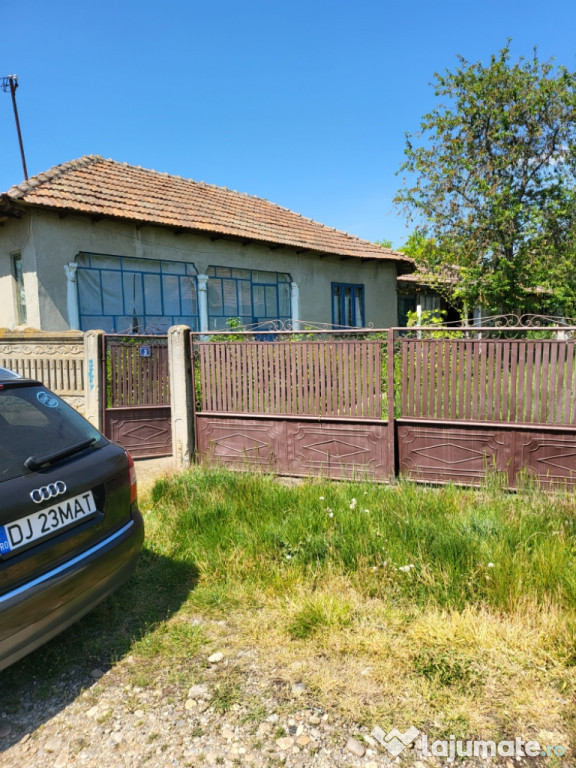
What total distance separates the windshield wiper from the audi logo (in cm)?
12

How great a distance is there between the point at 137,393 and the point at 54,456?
479 centimetres

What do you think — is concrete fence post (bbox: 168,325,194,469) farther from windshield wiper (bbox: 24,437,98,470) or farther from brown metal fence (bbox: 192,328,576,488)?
windshield wiper (bbox: 24,437,98,470)

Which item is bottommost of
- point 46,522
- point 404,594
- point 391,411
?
point 404,594

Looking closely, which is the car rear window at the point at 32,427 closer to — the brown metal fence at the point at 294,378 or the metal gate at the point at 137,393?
the brown metal fence at the point at 294,378

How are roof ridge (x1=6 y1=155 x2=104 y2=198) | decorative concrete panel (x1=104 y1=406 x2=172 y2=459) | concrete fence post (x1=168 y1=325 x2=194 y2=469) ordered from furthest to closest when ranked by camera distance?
1. roof ridge (x1=6 y1=155 x2=104 y2=198)
2. decorative concrete panel (x1=104 y1=406 x2=172 y2=459)
3. concrete fence post (x1=168 y1=325 x2=194 y2=469)

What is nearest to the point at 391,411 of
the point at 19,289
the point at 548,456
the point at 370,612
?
the point at 548,456

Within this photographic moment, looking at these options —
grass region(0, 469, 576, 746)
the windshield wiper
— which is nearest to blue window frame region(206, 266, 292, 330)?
grass region(0, 469, 576, 746)

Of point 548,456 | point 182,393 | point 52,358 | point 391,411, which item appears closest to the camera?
point 548,456

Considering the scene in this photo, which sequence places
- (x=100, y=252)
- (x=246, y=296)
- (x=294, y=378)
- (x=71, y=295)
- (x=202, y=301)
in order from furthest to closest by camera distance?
(x=246, y=296) < (x=202, y=301) < (x=100, y=252) < (x=71, y=295) < (x=294, y=378)

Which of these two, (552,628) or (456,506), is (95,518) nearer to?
(552,628)

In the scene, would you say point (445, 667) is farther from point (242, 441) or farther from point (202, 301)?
point (202, 301)

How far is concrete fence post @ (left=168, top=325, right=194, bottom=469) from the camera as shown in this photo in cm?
644

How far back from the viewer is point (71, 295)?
32.7ft

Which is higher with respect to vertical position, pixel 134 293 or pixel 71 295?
pixel 134 293
